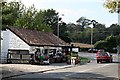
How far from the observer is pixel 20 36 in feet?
151

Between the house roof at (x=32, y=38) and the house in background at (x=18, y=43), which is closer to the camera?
the house in background at (x=18, y=43)

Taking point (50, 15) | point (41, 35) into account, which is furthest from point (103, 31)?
point (41, 35)

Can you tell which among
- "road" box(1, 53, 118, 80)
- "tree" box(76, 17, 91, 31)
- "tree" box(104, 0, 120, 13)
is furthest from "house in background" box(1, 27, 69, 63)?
"tree" box(76, 17, 91, 31)

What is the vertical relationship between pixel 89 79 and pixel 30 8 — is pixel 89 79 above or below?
below

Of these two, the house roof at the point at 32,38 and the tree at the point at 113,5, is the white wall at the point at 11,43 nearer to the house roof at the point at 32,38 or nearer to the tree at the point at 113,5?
the house roof at the point at 32,38

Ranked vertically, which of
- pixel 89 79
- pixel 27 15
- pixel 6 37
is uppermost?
pixel 27 15

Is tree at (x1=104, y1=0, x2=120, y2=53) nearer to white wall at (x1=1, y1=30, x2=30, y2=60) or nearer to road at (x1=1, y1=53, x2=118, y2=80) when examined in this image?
road at (x1=1, y1=53, x2=118, y2=80)

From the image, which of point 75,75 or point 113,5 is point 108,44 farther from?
point 113,5

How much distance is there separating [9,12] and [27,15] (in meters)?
40.0

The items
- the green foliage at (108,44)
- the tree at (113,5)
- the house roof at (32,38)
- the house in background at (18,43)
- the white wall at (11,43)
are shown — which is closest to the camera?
the tree at (113,5)

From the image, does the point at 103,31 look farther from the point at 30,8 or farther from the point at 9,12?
the point at 9,12

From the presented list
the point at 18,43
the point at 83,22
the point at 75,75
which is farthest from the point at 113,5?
the point at 83,22

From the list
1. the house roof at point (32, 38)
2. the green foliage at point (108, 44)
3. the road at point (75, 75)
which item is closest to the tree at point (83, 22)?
the green foliage at point (108, 44)

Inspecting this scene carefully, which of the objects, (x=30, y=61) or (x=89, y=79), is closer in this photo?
(x=89, y=79)
